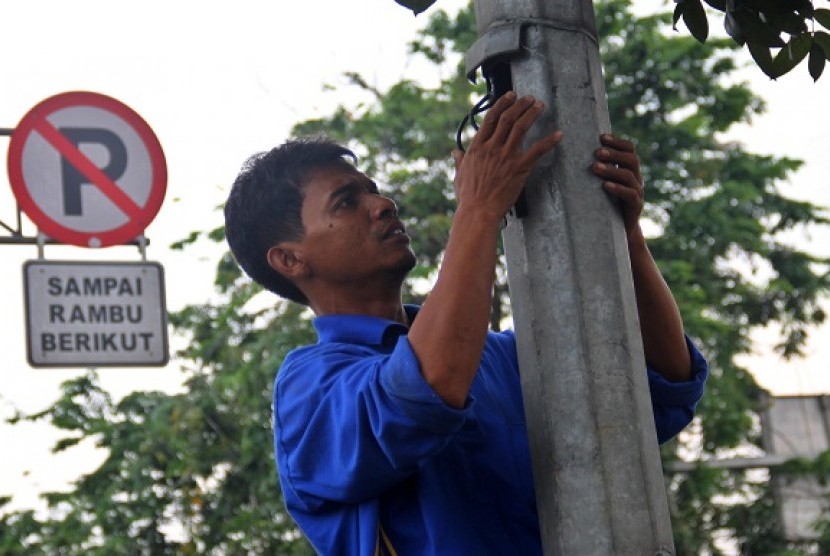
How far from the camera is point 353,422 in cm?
267

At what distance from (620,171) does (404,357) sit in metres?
0.45

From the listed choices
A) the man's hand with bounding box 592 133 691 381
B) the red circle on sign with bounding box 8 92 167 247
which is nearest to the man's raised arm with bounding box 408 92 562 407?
the man's hand with bounding box 592 133 691 381

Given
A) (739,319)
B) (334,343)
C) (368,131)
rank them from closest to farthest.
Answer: (334,343) < (368,131) < (739,319)

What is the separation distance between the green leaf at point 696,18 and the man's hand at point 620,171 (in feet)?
1.61

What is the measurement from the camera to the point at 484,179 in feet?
8.46

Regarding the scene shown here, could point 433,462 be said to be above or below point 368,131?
below

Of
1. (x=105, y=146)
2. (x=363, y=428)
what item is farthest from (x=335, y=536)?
(x=105, y=146)

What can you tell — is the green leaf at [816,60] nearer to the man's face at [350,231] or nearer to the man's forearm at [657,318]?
the man's forearm at [657,318]

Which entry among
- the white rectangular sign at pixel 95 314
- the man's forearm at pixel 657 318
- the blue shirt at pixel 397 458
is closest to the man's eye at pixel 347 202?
the blue shirt at pixel 397 458

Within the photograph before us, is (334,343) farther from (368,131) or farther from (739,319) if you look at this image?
(739,319)

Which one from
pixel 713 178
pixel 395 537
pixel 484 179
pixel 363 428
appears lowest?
pixel 395 537

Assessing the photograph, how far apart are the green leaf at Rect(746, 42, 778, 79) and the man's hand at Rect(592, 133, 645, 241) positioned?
53 centimetres

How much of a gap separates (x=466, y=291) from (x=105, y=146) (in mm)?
4516

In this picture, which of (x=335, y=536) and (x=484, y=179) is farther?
(x=335, y=536)
